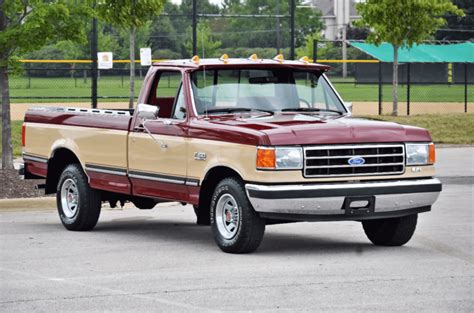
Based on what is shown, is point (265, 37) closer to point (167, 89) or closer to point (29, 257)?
point (167, 89)

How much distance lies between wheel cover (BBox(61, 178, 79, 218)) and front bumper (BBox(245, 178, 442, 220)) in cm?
330

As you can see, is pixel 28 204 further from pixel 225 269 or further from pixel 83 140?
pixel 225 269

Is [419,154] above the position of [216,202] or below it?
above

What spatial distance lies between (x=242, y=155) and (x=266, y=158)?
32 centimetres

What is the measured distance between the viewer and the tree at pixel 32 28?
18609mm

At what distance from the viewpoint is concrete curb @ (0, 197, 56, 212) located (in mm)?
17031

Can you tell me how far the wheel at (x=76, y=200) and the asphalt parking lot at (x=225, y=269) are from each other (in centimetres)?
17

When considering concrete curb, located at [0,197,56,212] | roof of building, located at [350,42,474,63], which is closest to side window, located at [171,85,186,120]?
concrete curb, located at [0,197,56,212]

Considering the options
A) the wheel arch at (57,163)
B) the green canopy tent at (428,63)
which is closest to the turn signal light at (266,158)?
the wheel arch at (57,163)

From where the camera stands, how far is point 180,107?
13.1 m

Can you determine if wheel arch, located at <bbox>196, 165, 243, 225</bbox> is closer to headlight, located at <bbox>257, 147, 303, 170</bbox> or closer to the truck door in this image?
the truck door

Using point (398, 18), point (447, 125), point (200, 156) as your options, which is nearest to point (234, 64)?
A: point (200, 156)

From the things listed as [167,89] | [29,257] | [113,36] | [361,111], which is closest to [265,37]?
[113,36]

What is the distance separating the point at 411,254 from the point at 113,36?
47.3 meters
